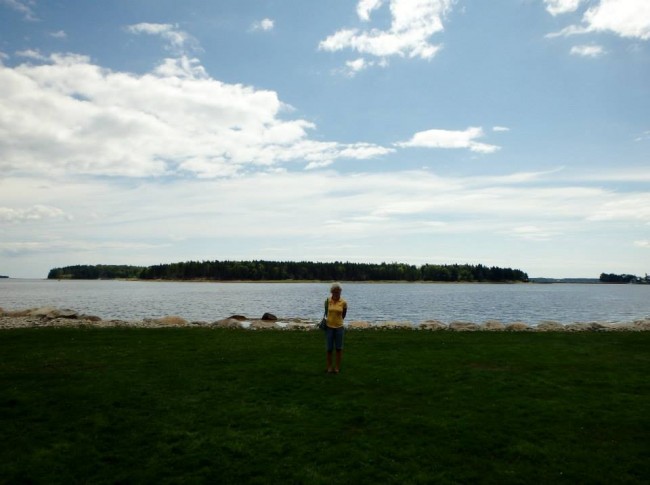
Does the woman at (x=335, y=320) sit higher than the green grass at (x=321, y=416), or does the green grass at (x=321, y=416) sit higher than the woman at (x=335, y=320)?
the woman at (x=335, y=320)

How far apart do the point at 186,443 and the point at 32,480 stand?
2.68 meters

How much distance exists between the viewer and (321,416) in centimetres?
1160

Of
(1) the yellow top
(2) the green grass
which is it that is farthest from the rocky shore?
(1) the yellow top

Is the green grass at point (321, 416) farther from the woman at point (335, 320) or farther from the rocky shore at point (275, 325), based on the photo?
the rocky shore at point (275, 325)

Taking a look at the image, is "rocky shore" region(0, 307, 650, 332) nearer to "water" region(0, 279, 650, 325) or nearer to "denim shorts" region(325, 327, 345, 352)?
"denim shorts" region(325, 327, 345, 352)

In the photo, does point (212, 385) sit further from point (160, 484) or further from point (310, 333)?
point (310, 333)

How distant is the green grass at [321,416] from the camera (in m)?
8.64

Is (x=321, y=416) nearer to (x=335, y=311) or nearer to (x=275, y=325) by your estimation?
(x=335, y=311)

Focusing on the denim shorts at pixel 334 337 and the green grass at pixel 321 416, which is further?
the denim shorts at pixel 334 337

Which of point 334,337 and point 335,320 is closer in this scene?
point 335,320

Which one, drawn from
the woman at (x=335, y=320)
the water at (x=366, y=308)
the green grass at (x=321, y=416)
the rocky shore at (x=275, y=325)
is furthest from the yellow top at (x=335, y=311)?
the water at (x=366, y=308)

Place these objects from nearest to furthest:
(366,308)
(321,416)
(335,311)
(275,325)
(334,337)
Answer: (321,416) < (335,311) < (334,337) < (275,325) < (366,308)

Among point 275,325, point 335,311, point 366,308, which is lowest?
point 366,308

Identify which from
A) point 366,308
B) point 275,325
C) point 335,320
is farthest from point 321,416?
point 366,308
